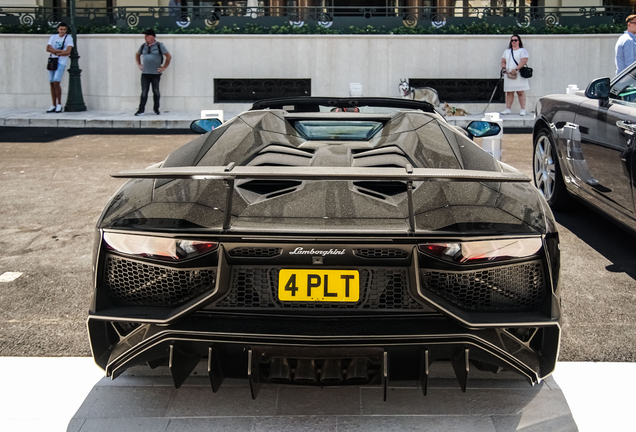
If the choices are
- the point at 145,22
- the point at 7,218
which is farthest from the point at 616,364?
the point at 145,22

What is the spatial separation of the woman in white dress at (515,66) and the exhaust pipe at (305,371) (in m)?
15.4

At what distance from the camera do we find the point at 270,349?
2.76 m

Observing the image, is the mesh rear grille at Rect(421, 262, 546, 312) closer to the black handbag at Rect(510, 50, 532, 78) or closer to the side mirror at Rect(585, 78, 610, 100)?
the side mirror at Rect(585, 78, 610, 100)

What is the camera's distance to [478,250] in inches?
111

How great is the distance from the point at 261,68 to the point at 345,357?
53.5 feet

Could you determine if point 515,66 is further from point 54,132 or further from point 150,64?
point 54,132

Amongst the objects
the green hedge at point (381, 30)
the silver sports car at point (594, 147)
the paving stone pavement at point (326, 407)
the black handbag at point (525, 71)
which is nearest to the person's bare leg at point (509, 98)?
the black handbag at point (525, 71)

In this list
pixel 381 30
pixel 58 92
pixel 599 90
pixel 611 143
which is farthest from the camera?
pixel 381 30

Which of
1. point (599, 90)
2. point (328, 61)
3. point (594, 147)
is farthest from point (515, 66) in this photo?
point (594, 147)

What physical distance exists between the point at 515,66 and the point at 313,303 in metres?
15.4

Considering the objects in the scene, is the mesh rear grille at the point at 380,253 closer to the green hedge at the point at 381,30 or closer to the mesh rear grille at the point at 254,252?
the mesh rear grille at the point at 254,252

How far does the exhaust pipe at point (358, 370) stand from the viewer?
278 centimetres

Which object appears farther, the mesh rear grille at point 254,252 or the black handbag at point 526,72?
the black handbag at point 526,72

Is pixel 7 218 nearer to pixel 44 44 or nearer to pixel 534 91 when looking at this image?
pixel 44 44
